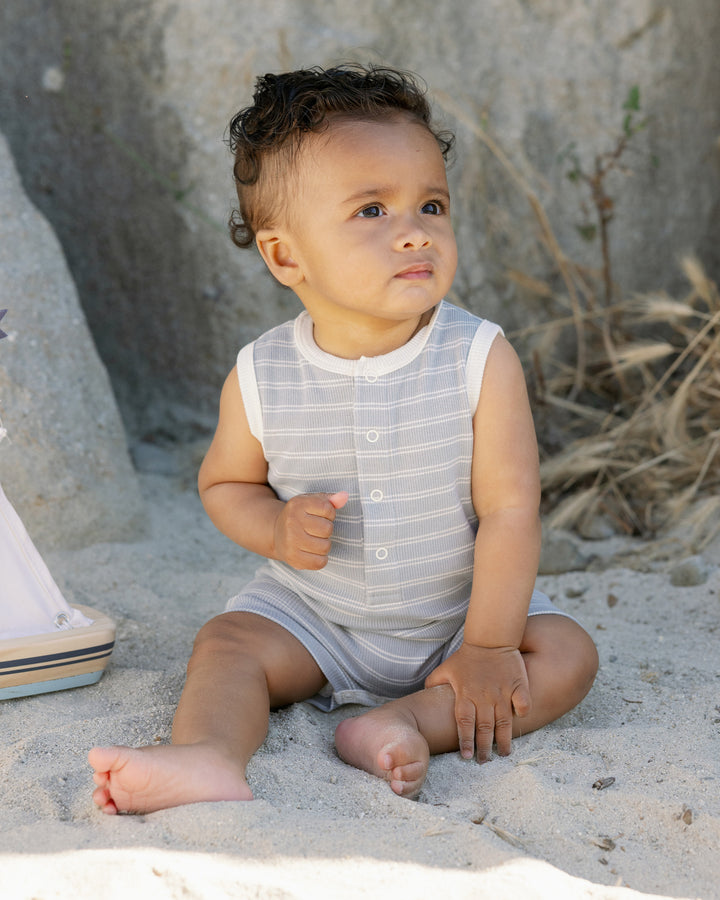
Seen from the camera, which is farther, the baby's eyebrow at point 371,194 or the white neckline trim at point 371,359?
the white neckline trim at point 371,359

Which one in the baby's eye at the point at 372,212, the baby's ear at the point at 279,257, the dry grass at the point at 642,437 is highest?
the baby's eye at the point at 372,212

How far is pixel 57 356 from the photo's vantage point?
2475 millimetres

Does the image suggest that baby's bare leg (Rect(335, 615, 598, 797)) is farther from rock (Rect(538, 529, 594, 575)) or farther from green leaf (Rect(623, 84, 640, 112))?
green leaf (Rect(623, 84, 640, 112))

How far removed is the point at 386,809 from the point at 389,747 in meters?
0.13

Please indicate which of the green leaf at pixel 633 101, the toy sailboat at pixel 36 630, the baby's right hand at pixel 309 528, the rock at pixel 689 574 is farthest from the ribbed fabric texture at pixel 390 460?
the green leaf at pixel 633 101

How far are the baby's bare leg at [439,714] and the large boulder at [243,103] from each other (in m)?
1.57

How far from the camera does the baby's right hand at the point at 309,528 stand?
5.31 ft

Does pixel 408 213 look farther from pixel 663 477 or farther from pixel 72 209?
pixel 72 209

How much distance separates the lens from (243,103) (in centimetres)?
290

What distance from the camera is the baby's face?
1621mm

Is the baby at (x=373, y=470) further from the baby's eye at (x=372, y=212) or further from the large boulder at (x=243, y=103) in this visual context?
the large boulder at (x=243, y=103)

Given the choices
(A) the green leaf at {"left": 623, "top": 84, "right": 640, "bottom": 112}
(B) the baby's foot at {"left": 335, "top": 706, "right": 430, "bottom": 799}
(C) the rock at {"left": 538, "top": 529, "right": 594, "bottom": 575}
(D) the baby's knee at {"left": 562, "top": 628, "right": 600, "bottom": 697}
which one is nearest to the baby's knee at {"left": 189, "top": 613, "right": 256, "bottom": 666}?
(B) the baby's foot at {"left": 335, "top": 706, "right": 430, "bottom": 799}

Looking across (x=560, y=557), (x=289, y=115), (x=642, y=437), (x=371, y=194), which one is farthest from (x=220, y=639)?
(x=642, y=437)

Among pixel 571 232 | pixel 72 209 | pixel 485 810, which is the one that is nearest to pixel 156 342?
pixel 72 209
